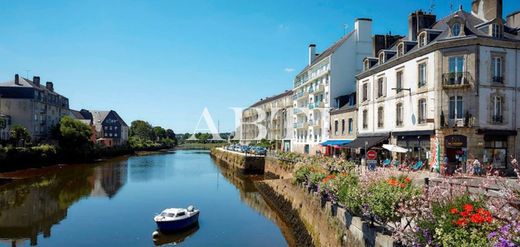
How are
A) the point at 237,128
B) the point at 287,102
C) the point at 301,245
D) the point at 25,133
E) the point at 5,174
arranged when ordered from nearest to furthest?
the point at 301,245 → the point at 5,174 → the point at 25,133 → the point at 287,102 → the point at 237,128

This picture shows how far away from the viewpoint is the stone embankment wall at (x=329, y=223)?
10750mm

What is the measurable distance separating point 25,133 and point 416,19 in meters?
50.6

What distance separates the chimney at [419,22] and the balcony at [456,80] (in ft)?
25.0

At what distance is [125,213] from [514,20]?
31545 millimetres

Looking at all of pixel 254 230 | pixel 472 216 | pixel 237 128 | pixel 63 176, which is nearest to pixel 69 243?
pixel 254 230

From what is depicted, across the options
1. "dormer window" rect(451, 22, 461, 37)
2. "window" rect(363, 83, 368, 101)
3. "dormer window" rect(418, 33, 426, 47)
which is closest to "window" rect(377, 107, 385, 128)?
"window" rect(363, 83, 368, 101)

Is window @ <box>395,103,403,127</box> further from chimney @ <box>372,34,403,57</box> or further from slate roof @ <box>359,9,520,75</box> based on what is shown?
chimney @ <box>372,34,403,57</box>

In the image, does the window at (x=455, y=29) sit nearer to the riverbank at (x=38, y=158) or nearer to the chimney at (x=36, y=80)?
the riverbank at (x=38, y=158)

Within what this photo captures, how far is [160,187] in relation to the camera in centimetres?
3681

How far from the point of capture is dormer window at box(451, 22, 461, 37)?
25578mm

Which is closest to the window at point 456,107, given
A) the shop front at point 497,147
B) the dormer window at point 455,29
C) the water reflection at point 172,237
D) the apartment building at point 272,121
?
the shop front at point 497,147

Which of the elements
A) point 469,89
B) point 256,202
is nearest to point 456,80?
point 469,89

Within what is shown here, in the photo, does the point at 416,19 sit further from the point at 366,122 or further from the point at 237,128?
the point at 237,128

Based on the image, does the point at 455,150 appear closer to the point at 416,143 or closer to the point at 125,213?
the point at 416,143
